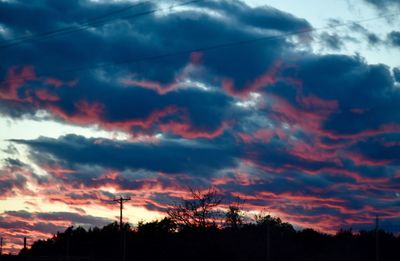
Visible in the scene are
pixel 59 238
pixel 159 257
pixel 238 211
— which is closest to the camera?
pixel 159 257

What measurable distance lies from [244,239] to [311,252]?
668 centimetres

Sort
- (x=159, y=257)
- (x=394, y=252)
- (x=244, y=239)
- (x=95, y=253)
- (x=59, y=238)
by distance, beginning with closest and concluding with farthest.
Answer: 1. (x=394, y=252)
2. (x=244, y=239)
3. (x=159, y=257)
4. (x=95, y=253)
5. (x=59, y=238)

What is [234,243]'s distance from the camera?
55250 millimetres

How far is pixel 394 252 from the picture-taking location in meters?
46.4

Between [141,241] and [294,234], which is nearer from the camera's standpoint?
[294,234]

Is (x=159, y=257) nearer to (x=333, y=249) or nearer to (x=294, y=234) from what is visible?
(x=294, y=234)

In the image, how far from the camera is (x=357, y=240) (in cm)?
4853

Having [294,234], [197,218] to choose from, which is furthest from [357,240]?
[197,218]

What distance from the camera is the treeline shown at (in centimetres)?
4747

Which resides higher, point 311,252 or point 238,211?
point 238,211

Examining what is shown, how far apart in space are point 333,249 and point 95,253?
35859 mm

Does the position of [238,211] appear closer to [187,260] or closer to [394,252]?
[187,260]

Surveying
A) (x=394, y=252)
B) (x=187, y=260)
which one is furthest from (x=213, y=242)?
(x=394, y=252)

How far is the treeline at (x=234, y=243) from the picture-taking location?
47.5 meters
